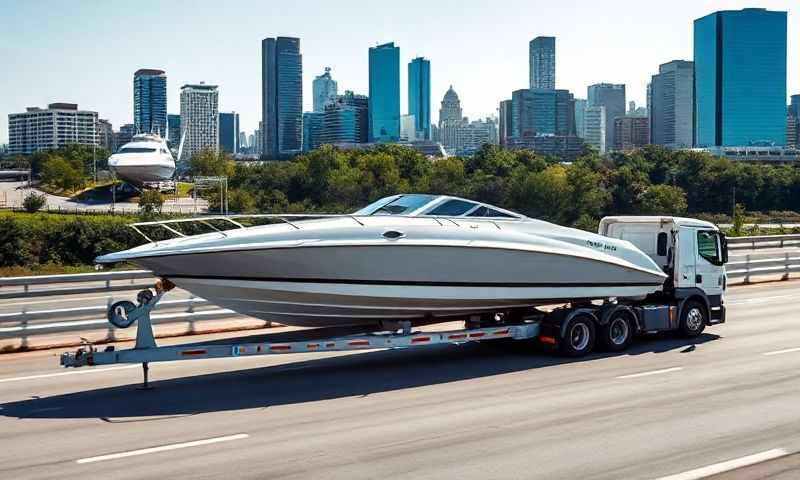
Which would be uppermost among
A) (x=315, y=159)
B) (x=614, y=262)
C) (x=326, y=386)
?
(x=315, y=159)

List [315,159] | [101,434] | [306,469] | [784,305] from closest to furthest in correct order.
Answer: [306,469], [101,434], [784,305], [315,159]

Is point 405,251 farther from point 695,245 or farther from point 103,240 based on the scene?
point 103,240

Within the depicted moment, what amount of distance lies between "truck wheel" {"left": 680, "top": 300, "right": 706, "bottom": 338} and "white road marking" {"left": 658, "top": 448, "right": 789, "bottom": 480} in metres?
7.87

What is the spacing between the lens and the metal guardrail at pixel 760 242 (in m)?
39.3

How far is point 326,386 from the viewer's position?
12875mm

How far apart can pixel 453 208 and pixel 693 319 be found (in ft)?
19.1

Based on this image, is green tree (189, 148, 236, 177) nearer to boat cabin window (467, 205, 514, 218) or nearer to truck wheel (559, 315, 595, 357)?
boat cabin window (467, 205, 514, 218)

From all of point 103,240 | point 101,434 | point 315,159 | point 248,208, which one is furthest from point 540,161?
point 101,434

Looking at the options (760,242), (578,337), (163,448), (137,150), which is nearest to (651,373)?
(578,337)

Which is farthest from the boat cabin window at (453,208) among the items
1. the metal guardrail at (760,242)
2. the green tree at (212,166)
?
the green tree at (212,166)

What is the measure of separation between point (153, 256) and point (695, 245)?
10804mm

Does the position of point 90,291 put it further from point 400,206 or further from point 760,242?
point 760,242

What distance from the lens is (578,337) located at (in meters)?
15.2

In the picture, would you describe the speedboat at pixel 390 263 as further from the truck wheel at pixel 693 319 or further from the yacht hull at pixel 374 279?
the truck wheel at pixel 693 319
